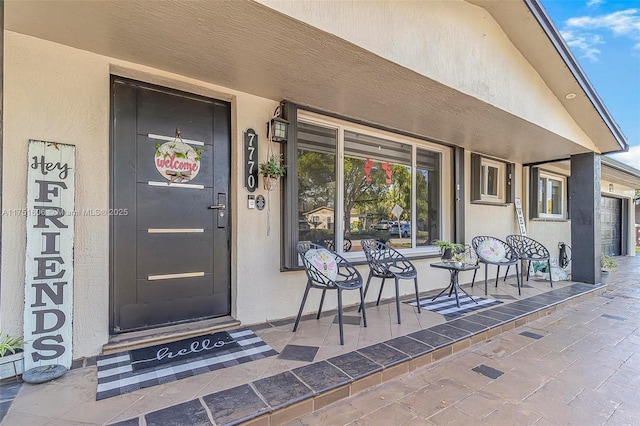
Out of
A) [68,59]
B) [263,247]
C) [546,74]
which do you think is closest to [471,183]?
[546,74]

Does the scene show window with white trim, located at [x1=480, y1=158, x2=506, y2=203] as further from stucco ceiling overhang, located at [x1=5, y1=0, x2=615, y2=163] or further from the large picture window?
stucco ceiling overhang, located at [x1=5, y1=0, x2=615, y2=163]

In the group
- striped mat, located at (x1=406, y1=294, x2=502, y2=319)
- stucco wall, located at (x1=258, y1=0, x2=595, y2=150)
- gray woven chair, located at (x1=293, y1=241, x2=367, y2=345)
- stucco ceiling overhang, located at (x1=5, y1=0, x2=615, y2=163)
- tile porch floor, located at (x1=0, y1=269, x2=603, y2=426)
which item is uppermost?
stucco wall, located at (x1=258, y1=0, x2=595, y2=150)

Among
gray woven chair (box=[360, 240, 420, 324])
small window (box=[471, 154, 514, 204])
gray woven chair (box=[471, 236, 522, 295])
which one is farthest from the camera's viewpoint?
small window (box=[471, 154, 514, 204])

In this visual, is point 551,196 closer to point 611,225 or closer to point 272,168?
point 611,225

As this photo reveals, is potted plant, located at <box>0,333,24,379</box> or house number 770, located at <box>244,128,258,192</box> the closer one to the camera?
potted plant, located at <box>0,333,24,379</box>

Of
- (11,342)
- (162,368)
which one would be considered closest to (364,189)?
(162,368)

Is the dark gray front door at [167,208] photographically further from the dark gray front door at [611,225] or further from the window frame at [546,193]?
the dark gray front door at [611,225]

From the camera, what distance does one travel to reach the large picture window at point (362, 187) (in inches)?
142

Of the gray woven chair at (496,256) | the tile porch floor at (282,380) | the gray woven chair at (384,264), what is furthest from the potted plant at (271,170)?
the gray woven chair at (496,256)

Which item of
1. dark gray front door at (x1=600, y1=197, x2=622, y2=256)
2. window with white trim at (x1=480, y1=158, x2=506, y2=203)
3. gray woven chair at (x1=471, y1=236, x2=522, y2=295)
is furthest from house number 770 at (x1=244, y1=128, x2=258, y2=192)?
dark gray front door at (x1=600, y1=197, x2=622, y2=256)

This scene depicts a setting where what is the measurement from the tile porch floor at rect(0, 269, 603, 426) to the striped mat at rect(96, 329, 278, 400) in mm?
63

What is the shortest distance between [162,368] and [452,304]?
3.22 metres

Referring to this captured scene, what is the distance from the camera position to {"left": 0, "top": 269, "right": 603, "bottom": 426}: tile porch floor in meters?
1.64

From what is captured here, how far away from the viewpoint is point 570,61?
3.65 meters
